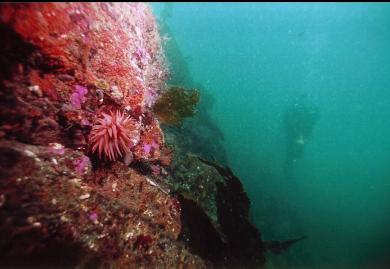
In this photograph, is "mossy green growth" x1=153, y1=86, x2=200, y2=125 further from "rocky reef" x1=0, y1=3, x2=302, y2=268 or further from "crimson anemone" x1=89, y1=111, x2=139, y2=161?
"crimson anemone" x1=89, y1=111, x2=139, y2=161

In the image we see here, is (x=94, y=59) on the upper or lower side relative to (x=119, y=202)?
upper

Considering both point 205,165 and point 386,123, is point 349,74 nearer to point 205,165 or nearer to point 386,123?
point 386,123

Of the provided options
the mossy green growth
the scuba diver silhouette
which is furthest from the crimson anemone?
the scuba diver silhouette

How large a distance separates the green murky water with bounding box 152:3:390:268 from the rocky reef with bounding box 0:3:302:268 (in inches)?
337

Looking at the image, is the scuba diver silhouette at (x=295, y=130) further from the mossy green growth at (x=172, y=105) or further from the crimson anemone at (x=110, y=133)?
the crimson anemone at (x=110, y=133)

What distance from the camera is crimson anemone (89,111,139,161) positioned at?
3490 mm

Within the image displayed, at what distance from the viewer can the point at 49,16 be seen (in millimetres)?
2752

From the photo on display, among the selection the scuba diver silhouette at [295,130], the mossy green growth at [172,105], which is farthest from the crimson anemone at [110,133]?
the scuba diver silhouette at [295,130]

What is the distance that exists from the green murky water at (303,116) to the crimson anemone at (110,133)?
963cm

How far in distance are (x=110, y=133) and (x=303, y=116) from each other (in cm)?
3662

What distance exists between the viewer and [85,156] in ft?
11.8

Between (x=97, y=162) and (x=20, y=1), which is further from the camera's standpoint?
(x=97, y=162)

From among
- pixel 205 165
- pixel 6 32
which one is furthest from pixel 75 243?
pixel 205 165

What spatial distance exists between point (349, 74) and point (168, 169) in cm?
16441
